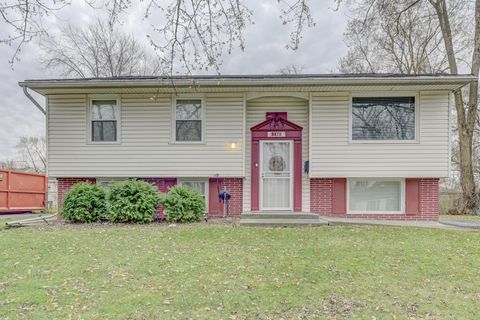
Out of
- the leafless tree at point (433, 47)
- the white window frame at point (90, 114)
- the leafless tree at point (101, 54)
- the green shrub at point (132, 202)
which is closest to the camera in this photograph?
the green shrub at point (132, 202)

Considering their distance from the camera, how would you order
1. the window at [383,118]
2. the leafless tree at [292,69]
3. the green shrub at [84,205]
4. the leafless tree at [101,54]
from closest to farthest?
the green shrub at [84,205] < the window at [383,118] < the leafless tree at [101,54] < the leafless tree at [292,69]

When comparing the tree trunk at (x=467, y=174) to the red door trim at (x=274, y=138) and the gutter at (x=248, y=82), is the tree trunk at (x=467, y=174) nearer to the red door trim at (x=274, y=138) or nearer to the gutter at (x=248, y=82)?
the gutter at (x=248, y=82)

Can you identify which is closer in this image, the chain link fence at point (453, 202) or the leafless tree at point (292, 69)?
the chain link fence at point (453, 202)

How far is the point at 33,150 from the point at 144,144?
27157 mm

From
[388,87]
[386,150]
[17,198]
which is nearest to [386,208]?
[386,150]

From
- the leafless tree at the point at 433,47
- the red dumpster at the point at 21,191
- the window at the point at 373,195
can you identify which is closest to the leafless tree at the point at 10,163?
the red dumpster at the point at 21,191

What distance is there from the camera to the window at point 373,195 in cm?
880

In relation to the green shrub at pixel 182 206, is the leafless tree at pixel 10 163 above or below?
above

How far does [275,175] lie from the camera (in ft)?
29.6

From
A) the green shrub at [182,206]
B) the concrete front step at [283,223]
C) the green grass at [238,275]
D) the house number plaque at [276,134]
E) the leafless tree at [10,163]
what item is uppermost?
the house number plaque at [276,134]

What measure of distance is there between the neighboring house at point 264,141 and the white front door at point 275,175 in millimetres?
28

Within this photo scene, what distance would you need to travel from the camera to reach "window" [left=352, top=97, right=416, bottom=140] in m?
8.61

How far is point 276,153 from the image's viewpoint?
907cm

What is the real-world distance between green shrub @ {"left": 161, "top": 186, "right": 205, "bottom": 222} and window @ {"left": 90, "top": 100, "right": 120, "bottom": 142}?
103 inches
